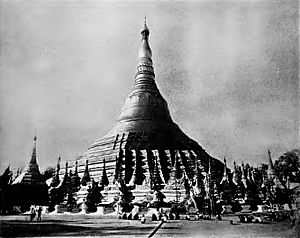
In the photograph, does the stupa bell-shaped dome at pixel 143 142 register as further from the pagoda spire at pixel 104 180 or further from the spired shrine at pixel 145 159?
the pagoda spire at pixel 104 180

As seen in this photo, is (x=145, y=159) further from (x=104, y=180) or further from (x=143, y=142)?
(x=104, y=180)

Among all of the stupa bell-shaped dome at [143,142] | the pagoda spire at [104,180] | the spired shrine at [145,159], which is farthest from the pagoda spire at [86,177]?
the pagoda spire at [104,180]

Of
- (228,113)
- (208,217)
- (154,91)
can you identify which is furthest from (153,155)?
(228,113)

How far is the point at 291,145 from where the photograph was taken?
231 inches

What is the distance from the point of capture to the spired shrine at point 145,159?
10.8 meters

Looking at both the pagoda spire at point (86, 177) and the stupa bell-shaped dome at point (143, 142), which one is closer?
the pagoda spire at point (86, 177)

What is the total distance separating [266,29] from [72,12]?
3.00 m

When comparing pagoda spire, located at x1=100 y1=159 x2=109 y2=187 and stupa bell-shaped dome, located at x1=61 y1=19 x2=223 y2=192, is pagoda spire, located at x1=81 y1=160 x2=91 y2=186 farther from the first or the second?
pagoda spire, located at x1=100 y1=159 x2=109 y2=187

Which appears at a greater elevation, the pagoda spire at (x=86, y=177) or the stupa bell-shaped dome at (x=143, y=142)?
the stupa bell-shaped dome at (x=143, y=142)

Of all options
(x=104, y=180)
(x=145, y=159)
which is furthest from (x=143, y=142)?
(x=104, y=180)

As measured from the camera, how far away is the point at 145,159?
1312 cm

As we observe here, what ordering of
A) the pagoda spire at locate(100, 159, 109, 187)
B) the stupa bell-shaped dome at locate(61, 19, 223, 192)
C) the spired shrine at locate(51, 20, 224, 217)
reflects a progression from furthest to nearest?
the stupa bell-shaped dome at locate(61, 19, 223, 192) → the pagoda spire at locate(100, 159, 109, 187) → the spired shrine at locate(51, 20, 224, 217)

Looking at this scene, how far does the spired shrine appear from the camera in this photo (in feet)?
35.3

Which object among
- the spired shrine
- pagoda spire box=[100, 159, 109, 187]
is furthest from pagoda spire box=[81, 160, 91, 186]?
pagoda spire box=[100, 159, 109, 187]
